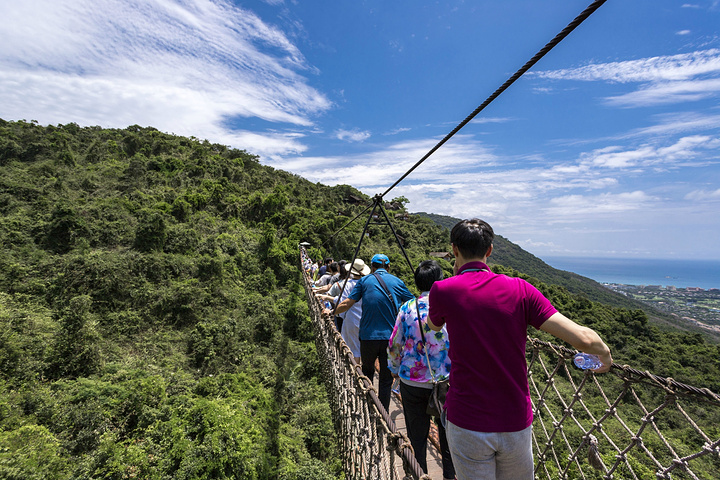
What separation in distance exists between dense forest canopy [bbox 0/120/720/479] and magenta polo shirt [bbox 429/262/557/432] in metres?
4.06

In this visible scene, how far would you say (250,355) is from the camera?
6.97 meters

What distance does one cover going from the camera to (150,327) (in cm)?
684

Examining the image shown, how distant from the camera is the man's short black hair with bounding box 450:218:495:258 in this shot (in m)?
0.99

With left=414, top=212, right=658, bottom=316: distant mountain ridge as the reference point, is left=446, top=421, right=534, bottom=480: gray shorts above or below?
above

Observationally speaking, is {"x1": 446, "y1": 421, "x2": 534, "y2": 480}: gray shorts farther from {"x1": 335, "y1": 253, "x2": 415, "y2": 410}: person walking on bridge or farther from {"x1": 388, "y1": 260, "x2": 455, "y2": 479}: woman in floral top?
{"x1": 335, "y1": 253, "x2": 415, "y2": 410}: person walking on bridge

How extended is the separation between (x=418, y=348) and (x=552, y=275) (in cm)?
6110

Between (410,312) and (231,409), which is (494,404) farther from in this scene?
(231,409)

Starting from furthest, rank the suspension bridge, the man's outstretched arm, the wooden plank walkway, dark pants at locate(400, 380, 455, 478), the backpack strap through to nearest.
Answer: the backpack strap → the wooden plank walkway → dark pants at locate(400, 380, 455, 478) → the suspension bridge → the man's outstretched arm

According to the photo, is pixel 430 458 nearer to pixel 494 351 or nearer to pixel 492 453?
pixel 492 453

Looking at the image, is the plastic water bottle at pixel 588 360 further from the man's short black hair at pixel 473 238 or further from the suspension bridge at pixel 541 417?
the man's short black hair at pixel 473 238

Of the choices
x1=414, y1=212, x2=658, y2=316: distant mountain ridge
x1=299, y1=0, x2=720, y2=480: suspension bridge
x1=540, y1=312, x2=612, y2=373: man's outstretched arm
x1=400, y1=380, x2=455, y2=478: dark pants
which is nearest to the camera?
x1=540, y1=312, x2=612, y2=373: man's outstretched arm

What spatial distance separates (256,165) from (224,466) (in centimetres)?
2120

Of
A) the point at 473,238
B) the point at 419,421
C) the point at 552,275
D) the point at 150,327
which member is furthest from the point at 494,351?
the point at 552,275

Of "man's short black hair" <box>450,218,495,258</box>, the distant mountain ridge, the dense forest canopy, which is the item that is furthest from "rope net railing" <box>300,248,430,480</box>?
the distant mountain ridge
